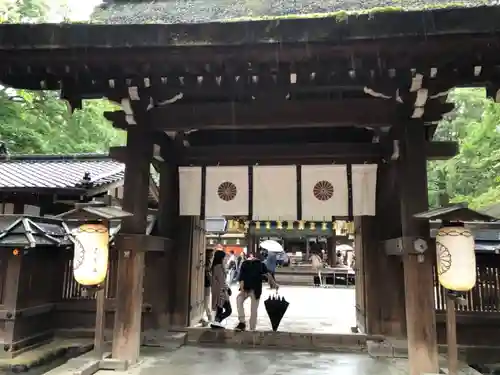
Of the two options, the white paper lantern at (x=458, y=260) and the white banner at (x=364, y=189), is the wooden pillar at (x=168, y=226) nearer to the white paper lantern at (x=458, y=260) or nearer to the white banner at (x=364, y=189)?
the white banner at (x=364, y=189)

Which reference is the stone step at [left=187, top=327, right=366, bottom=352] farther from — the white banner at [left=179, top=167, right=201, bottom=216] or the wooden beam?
the wooden beam

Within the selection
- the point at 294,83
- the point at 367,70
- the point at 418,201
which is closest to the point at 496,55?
the point at 367,70

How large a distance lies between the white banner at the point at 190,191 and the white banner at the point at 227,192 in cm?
20

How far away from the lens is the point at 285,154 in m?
7.46

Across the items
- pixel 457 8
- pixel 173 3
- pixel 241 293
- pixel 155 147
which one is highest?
pixel 173 3

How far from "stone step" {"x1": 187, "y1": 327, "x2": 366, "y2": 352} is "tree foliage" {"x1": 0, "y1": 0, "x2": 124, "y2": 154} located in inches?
314

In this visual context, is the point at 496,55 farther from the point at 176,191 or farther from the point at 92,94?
the point at 176,191

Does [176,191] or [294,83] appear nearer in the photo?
[294,83]

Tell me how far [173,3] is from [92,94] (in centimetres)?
171

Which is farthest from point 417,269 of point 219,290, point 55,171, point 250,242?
point 250,242

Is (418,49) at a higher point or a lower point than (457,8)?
lower

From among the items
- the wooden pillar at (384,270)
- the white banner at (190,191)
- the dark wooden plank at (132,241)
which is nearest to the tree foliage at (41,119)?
the white banner at (190,191)

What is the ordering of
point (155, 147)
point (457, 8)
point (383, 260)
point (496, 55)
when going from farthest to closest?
1. point (383, 260)
2. point (155, 147)
3. point (496, 55)
4. point (457, 8)

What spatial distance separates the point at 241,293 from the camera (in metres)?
8.67
